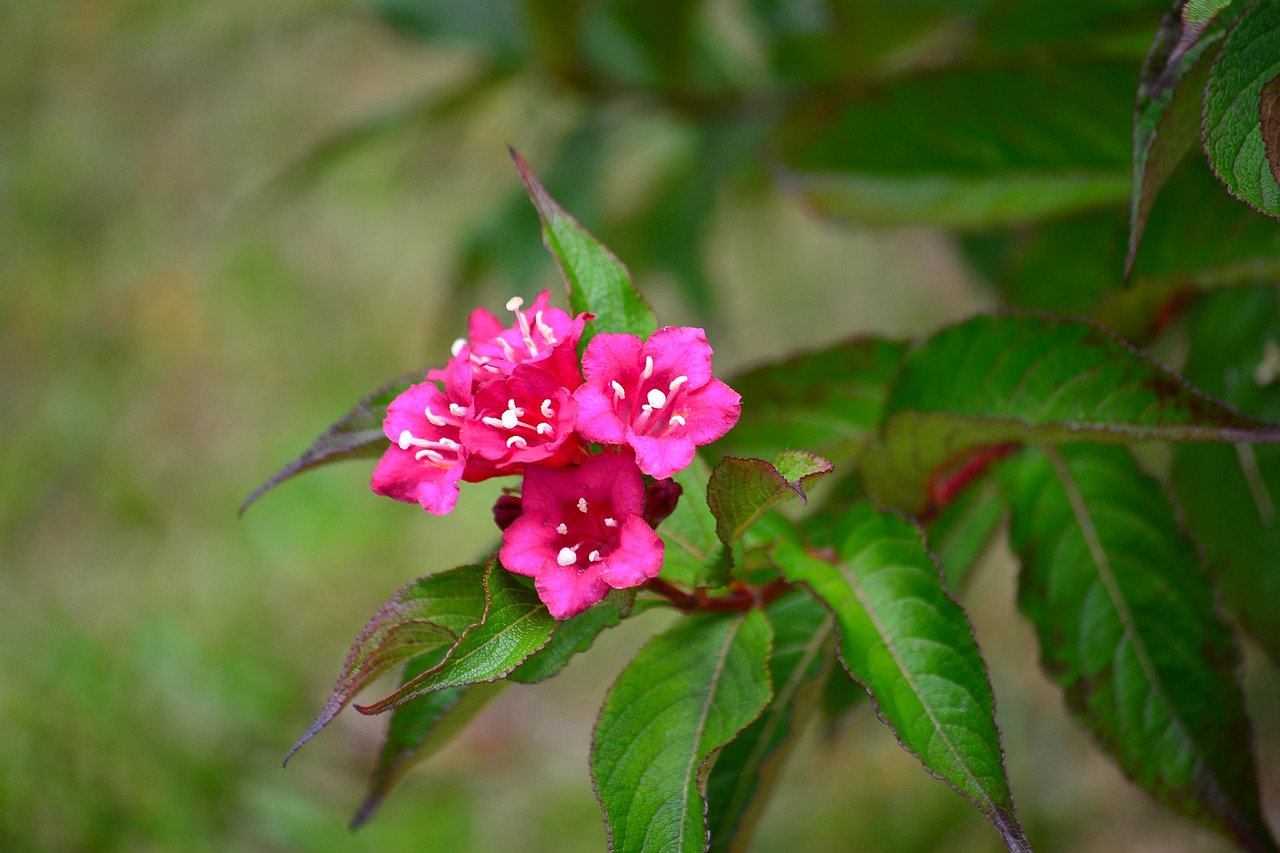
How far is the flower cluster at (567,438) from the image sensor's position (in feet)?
2.32

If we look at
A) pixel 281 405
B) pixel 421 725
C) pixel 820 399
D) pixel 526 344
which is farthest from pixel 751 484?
pixel 281 405

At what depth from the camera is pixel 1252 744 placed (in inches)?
36.7

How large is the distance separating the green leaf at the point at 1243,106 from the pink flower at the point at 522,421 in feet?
1.55

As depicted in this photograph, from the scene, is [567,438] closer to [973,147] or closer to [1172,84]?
[1172,84]

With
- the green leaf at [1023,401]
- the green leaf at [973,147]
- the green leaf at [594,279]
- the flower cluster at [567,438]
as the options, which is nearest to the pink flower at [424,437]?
the flower cluster at [567,438]

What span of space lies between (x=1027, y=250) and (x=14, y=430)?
3.30 metres

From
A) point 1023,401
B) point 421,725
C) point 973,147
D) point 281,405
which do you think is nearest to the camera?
point 421,725

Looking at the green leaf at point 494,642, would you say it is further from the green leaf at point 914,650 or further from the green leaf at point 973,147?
the green leaf at point 973,147

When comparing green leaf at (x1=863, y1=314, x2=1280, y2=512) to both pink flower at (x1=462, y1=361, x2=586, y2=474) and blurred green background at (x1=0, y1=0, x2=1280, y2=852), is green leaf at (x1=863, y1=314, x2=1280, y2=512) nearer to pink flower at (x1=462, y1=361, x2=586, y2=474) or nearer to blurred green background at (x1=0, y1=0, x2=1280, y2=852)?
pink flower at (x1=462, y1=361, x2=586, y2=474)

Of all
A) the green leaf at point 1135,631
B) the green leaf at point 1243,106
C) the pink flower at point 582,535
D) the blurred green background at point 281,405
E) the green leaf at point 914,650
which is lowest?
the blurred green background at point 281,405

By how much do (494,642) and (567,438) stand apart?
0.15 metres

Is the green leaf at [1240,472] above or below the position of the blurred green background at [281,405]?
above

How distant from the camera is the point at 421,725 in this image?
0.81 metres

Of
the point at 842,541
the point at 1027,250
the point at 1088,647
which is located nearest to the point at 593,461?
the point at 842,541
